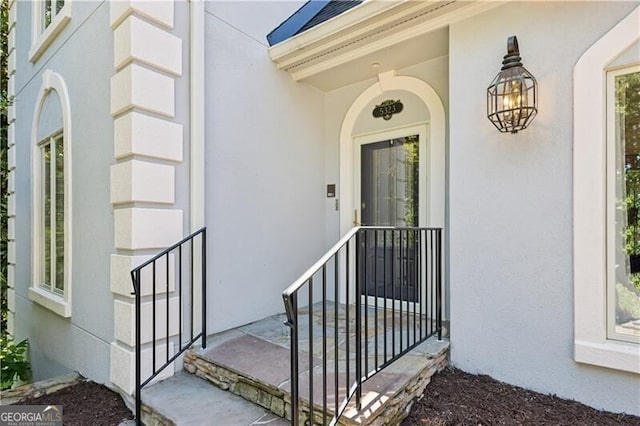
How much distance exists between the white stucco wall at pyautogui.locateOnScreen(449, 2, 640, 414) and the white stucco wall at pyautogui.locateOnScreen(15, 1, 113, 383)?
264 centimetres

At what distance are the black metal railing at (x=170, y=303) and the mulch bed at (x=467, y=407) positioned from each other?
448 mm

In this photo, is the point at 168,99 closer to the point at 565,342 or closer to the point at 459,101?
the point at 459,101

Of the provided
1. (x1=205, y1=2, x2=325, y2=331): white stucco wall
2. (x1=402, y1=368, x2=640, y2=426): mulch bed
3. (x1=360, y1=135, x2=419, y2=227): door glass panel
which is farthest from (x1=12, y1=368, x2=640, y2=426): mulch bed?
(x1=360, y1=135, x2=419, y2=227): door glass panel

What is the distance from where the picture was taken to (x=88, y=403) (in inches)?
101

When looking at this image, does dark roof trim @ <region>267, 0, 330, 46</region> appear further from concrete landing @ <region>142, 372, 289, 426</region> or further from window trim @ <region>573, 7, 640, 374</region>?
concrete landing @ <region>142, 372, 289, 426</region>

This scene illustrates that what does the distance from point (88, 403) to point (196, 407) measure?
1046 mm

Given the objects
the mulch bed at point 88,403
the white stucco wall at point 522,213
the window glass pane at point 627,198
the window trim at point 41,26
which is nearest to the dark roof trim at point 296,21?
the white stucco wall at point 522,213

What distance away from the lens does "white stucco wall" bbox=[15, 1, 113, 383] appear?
271 centimetres

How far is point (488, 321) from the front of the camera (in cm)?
245

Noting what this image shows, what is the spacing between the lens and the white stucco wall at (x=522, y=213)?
85.0 inches

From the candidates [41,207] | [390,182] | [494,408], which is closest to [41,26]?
[41,207]

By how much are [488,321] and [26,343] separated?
5050 millimetres

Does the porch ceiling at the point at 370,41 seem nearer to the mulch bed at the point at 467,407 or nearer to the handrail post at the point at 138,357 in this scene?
the handrail post at the point at 138,357

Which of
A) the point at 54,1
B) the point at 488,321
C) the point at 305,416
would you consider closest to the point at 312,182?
the point at 488,321
